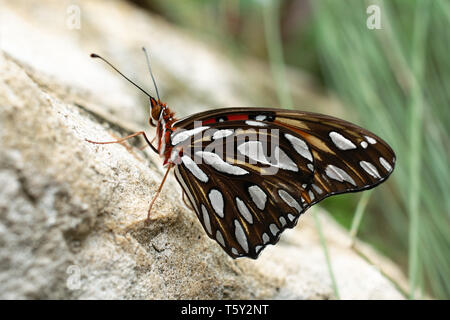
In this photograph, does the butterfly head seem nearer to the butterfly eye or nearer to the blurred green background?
the butterfly eye

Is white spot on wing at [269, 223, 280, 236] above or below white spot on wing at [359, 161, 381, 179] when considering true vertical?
below

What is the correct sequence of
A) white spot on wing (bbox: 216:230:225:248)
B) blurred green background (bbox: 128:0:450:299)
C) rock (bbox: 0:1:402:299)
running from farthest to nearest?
1. blurred green background (bbox: 128:0:450:299)
2. white spot on wing (bbox: 216:230:225:248)
3. rock (bbox: 0:1:402:299)

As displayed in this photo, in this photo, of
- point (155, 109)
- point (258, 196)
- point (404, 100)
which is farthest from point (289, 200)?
point (404, 100)

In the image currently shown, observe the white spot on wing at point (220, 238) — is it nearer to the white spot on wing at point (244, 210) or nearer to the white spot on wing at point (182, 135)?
the white spot on wing at point (244, 210)

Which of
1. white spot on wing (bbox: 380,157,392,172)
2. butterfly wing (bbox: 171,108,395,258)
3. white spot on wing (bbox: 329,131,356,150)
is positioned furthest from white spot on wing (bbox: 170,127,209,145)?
white spot on wing (bbox: 380,157,392,172)

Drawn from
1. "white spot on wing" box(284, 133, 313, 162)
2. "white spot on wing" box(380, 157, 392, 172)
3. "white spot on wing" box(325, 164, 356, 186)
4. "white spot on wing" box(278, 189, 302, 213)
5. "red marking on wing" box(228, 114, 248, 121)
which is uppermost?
"red marking on wing" box(228, 114, 248, 121)

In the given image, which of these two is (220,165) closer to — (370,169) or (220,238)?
(220,238)
